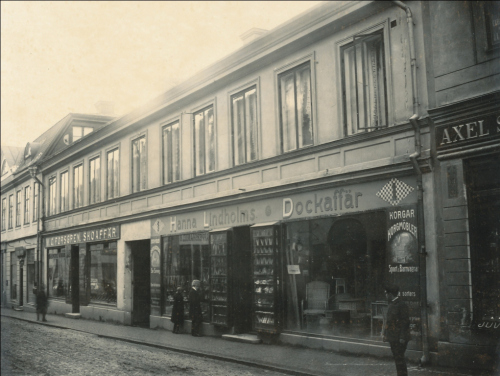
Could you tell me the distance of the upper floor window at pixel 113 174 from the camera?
22875mm

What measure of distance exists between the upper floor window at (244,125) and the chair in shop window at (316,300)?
402cm

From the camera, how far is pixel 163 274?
1930 cm

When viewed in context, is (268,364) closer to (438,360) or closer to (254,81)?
(438,360)

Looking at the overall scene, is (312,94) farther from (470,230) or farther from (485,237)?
(485,237)

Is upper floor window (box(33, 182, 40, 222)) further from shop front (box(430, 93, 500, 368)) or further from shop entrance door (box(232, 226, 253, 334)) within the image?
shop front (box(430, 93, 500, 368))

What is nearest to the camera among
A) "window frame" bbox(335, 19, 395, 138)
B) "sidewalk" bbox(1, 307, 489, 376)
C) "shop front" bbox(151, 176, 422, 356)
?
"sidewalk" bbox(1, 307, 489, 376)

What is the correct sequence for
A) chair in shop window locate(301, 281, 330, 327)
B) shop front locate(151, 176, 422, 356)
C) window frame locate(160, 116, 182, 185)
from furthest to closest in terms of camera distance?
window frame locate(160, 116, 182, 185), chair in shop window locate(301, 281, 330, 327), shop front locate(151, 176, 422, 356)

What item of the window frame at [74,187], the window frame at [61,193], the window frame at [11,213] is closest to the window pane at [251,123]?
the window frame at [74,187]

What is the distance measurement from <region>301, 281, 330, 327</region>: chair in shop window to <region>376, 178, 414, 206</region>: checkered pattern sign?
100 inches

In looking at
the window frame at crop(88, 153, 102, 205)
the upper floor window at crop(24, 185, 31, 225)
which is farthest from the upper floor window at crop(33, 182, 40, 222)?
the window frame at crop(88, 153, 102, 205)

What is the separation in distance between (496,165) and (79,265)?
21.1m

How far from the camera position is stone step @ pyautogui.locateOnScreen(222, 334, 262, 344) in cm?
1443

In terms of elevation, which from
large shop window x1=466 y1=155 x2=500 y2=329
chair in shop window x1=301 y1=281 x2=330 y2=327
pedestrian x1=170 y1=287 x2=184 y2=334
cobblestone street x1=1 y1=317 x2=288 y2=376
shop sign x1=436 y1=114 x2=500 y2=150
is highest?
shop sign x1=436 y1=114 x2=500 y2=150

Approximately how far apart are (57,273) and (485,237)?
2396 centimetres
